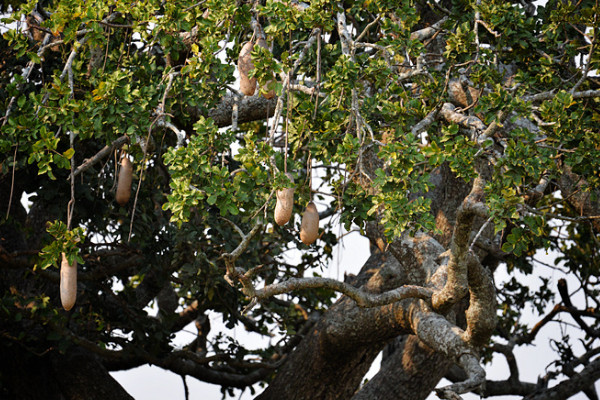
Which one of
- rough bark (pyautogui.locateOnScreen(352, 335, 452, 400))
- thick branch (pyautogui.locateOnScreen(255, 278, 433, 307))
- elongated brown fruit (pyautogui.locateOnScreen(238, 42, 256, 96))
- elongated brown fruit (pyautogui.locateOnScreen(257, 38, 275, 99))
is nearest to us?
elongated brown fruit (pyautogui.locateOnScreen(257, 38, 275, 99))

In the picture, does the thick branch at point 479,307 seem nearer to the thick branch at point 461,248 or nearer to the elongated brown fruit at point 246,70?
the thick branch at point 461,248

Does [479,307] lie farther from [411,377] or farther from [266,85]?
[411,377]

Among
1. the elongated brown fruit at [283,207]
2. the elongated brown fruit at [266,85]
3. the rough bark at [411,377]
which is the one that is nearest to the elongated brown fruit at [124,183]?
the elongated brown fruit at [266,85]

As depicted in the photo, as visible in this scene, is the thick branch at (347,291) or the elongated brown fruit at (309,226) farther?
the thick branch at (347,291)

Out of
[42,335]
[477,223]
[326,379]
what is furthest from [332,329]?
[42,335]

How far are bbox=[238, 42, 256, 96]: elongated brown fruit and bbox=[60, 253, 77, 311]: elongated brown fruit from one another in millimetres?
1002

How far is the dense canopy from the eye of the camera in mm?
3311

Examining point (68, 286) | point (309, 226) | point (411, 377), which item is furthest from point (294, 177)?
point (411, 377)

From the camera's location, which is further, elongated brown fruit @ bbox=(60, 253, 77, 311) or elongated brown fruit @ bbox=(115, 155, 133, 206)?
elongated brown fruit @ bbox=(115, 155, 133, 206)

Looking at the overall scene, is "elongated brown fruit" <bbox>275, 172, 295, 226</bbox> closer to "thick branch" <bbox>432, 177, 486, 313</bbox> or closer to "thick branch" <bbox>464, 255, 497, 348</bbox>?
"thick branch" <bbox>432, 177, 486, 313</bbox>

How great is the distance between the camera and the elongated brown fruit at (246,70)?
127 inches

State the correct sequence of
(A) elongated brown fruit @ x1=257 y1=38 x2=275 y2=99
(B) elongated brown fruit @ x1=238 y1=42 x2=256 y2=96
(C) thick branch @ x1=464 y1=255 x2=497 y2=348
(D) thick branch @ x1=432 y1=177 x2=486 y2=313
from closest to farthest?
(A) elongated brown fruit @ x1=257 y1=38 x2=275 y2=99 < (B) elongated brown fruit @ x1=238 y1=42 x2=256 y2=96 < (D) thick branch @ x1=432 y1=177 x2=486 y2=313 < (C) thick branch @ x1=464 y1=255 x2=497 y2=348

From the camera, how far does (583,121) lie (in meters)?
3.81

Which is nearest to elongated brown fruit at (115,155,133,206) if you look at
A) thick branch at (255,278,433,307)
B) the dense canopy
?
the dense canopy
